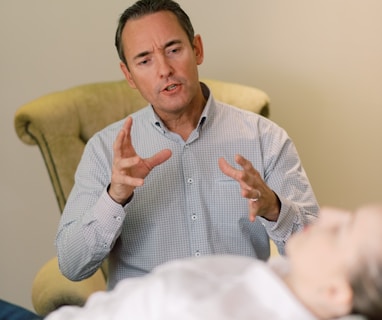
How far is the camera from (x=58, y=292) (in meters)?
2.09

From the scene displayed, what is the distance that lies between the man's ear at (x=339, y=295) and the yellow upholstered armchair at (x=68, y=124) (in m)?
1.14

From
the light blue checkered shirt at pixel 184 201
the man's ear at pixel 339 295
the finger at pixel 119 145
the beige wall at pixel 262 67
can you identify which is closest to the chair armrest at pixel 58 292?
the light blue checkered shirt at pixel 184 201

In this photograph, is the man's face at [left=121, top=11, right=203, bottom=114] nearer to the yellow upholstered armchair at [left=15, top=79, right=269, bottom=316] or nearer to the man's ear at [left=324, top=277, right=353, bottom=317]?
the yellow upholstered armchair at [left=15, top=79, right=269, bottom=316]

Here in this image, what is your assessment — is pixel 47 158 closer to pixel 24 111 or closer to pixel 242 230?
pixel 24 111

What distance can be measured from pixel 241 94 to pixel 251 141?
42cm

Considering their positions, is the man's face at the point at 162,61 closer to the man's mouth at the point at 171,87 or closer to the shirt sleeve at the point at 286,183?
the man's mouth at the point at 171,87

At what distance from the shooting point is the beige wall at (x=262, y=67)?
2.67 meters

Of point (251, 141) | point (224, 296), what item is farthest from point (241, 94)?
point (224, 296)

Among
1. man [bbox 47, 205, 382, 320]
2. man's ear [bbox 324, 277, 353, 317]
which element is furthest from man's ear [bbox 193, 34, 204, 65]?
man's ear [bbox 324, 277, 353, 317]

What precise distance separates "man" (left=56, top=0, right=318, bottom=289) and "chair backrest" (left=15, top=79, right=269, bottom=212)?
11.2 inches

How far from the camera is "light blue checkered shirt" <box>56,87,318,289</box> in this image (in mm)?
1927

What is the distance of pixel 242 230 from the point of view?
1.95 meters

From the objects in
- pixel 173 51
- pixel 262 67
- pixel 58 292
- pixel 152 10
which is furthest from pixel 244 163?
pixel 262 67

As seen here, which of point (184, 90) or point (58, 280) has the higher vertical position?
point (184, 90)
